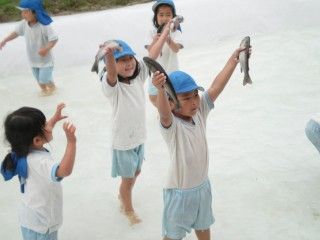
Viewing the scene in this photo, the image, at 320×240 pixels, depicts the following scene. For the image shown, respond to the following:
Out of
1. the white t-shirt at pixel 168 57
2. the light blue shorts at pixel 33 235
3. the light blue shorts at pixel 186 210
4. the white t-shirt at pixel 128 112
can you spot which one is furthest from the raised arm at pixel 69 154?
the white t-shirt at pixel 168 57

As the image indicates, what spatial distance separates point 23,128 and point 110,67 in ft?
2.62

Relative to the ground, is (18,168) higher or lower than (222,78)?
lower

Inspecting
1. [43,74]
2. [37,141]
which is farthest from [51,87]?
[37,141]

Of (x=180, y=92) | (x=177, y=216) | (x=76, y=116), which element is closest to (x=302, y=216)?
(x=177, y=216)

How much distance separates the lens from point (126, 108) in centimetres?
356

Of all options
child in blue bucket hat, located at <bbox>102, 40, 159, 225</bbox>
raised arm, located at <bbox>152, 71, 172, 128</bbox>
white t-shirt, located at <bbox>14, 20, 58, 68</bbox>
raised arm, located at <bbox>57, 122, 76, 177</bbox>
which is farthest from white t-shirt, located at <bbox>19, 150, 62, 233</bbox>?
white t-shirt, located at <bbox>14, 20, 58, 68</bbox>

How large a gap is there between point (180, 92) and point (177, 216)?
0.79 m

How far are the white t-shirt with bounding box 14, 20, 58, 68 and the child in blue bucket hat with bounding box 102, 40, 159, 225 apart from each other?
269cm

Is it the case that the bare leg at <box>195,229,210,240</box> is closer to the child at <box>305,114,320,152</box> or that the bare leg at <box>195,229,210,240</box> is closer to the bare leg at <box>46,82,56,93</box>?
the child at <box>305,114,320,152</box>

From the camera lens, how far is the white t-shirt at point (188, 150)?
2.93m

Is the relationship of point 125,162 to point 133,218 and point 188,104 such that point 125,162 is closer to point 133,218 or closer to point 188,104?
point 133,218

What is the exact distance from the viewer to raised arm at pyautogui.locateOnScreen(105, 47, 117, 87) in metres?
3.24

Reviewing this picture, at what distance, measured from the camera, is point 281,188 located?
427 centimetres

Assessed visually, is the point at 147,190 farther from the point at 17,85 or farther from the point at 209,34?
the point at 209,34
